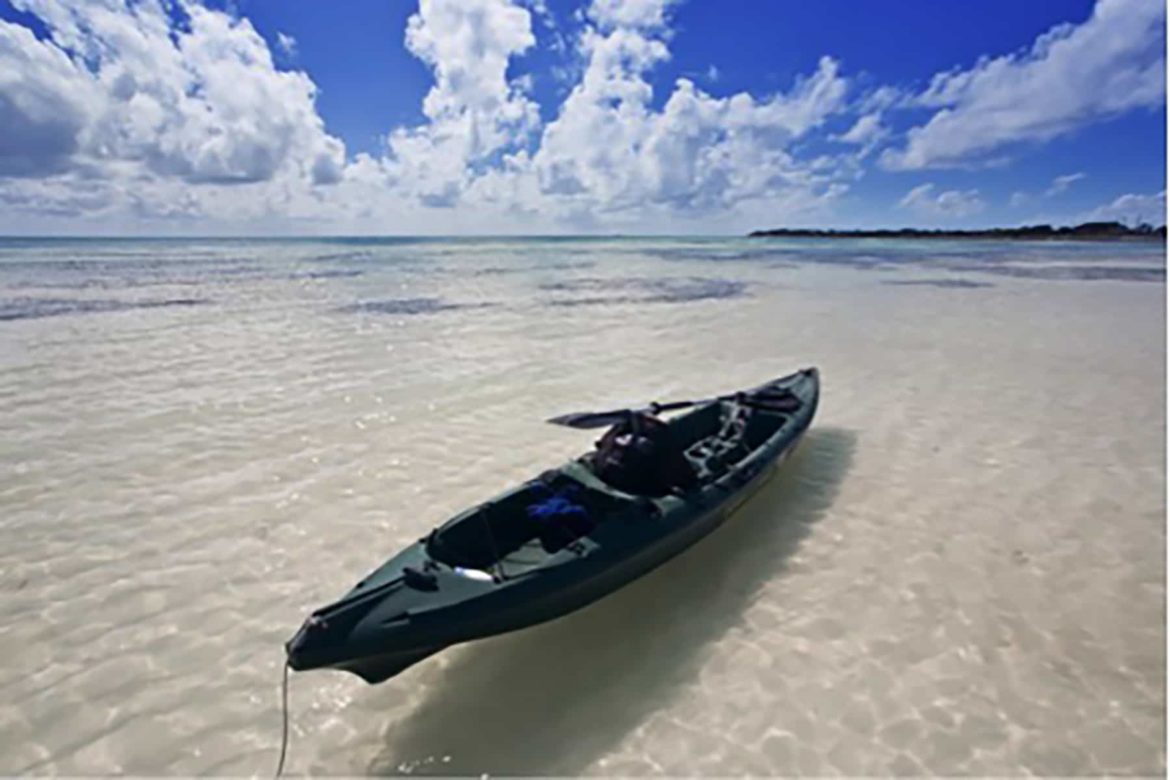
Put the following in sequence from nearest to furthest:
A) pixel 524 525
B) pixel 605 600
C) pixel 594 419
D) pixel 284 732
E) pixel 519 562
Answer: pixel 284 732
pixel 519 562
pixel 605 600
pixel 524 525
pixel 594 419

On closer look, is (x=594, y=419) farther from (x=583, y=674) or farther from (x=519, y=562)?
(x=583, y=674)

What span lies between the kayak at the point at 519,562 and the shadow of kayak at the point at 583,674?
0.43 meters

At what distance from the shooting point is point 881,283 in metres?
37.8

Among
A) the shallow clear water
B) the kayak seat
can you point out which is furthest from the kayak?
the shallow clear water

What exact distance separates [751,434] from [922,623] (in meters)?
4.00

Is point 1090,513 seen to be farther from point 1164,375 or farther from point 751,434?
point 1164,375

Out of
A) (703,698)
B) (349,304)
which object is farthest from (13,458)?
(349,304)

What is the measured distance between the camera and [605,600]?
243 inches

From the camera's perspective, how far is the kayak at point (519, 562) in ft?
14.9

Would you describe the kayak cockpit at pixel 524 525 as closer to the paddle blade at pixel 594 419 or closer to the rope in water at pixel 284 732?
the paddle blade at pixel 594 419


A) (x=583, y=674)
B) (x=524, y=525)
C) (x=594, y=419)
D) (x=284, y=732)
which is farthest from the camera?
(x=594, y=419)

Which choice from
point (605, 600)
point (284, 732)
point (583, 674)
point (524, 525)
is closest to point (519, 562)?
point (524, 525)

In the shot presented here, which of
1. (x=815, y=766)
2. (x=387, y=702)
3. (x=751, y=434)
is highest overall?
(x=751, y=434)

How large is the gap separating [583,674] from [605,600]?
92cm
